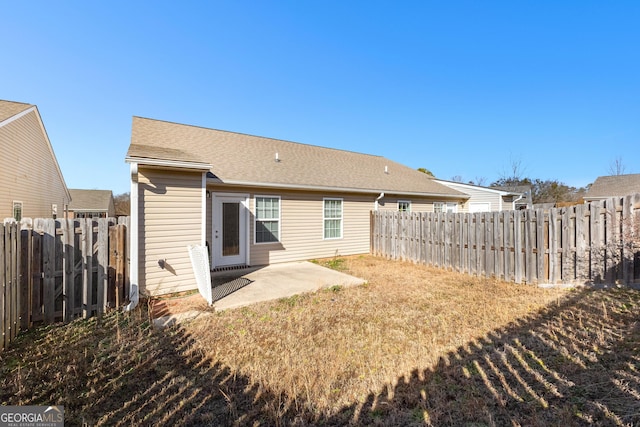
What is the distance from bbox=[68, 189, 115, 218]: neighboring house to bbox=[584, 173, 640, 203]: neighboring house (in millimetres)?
51182

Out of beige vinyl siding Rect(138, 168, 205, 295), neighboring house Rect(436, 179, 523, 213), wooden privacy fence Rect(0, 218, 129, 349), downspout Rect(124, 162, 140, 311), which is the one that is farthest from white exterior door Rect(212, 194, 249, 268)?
neighboring house Rect(436, 179, 523, 213)

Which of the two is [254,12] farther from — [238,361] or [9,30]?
[238,361]

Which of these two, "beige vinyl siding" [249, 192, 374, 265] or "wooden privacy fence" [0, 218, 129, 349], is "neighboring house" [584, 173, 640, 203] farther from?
"wooden privacy fence" [0, 218, 129, 349]

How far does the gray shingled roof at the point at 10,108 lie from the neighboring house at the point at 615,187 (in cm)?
4111

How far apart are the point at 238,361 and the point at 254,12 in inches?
431

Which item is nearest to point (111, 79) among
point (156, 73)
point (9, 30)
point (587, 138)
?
point (156, 73)

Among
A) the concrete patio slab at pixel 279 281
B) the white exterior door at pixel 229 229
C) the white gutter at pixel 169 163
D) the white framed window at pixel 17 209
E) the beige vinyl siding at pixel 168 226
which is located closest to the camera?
the white gutter at pixel 169 163

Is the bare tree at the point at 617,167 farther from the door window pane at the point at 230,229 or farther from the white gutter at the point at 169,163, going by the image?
the white gutter at the point at 169,163

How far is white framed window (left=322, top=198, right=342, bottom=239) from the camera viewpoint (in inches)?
406

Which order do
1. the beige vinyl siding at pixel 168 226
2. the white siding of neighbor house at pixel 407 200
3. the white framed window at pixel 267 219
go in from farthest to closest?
1. the white siding of neighbor house at pixel 407 200
2. the white framed window at pixel 267 219
3. the beige vinyl siding at pixel 168 226

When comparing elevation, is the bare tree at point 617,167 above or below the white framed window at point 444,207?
above

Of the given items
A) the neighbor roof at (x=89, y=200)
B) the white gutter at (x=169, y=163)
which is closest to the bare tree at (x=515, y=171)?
the white gutter at (x=169, y=163)

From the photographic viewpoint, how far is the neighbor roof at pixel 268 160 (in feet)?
27.4

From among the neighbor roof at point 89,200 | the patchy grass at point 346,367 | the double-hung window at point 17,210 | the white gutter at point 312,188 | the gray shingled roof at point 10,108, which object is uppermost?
the gray shingled roof at point 10,108
